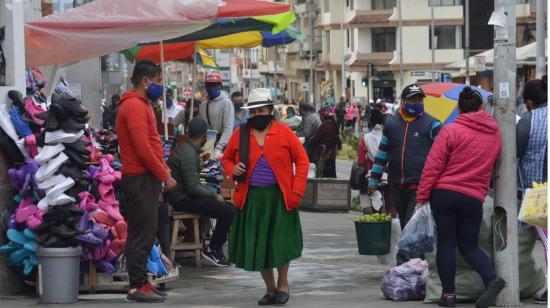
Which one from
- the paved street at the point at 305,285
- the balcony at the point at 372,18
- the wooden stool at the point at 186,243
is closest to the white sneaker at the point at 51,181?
the paved street at the point at 305,285

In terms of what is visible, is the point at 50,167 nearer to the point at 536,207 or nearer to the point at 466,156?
the point at 466,156

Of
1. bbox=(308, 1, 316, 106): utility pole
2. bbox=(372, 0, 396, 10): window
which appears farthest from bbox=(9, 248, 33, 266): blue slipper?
bbox=(308, 1, 316, 106): utility pole

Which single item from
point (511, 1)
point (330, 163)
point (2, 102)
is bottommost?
point (330, 163)

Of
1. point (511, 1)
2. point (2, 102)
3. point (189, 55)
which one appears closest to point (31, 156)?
point (2, 102)

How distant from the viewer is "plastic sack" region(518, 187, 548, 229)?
820 centimetres

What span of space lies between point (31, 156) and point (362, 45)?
8135 centimetres

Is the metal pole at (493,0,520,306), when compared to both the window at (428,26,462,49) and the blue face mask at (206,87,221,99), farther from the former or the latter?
the window at (428,26,462,49)

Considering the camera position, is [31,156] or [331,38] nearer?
[31,156]

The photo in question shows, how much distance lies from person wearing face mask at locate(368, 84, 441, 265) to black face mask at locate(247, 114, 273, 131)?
181cm

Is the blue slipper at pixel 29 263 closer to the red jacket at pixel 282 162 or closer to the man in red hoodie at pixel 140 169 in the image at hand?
the man in red hoodie at pixel 140 169

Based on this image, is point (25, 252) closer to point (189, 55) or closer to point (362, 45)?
point (189, 55)

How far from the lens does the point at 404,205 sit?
40.6 ft

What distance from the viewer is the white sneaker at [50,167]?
425 inches

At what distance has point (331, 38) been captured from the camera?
101062mm
